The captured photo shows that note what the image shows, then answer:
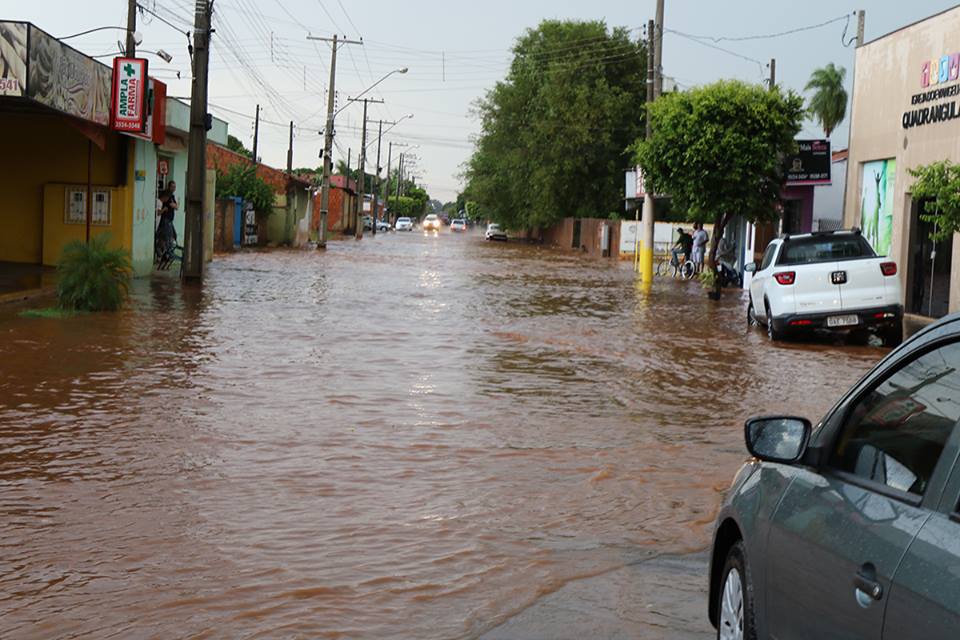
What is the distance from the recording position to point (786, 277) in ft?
59.9

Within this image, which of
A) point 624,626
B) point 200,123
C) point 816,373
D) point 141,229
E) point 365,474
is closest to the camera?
point 624,626

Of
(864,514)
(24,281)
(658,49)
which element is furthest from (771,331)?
(658,49)

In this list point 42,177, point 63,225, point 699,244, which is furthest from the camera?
point 699,244

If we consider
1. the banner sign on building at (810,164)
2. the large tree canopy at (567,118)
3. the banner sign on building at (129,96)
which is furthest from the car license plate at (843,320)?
the large tree canopy at (567,118)

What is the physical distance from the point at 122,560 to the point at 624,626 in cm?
254

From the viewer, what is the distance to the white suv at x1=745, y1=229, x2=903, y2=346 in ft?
58.2

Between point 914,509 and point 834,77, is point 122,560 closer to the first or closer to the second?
point 914,509

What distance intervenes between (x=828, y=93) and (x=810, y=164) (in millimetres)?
48043

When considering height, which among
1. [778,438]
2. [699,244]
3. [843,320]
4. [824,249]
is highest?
[824,249]

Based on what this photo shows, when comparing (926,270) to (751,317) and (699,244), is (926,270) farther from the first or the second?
(699,244)

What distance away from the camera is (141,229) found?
1118 inches

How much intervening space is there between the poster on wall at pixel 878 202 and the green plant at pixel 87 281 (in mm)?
14811

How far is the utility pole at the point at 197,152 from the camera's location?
26.3 meters

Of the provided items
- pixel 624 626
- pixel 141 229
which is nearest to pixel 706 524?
pixel 624 626
